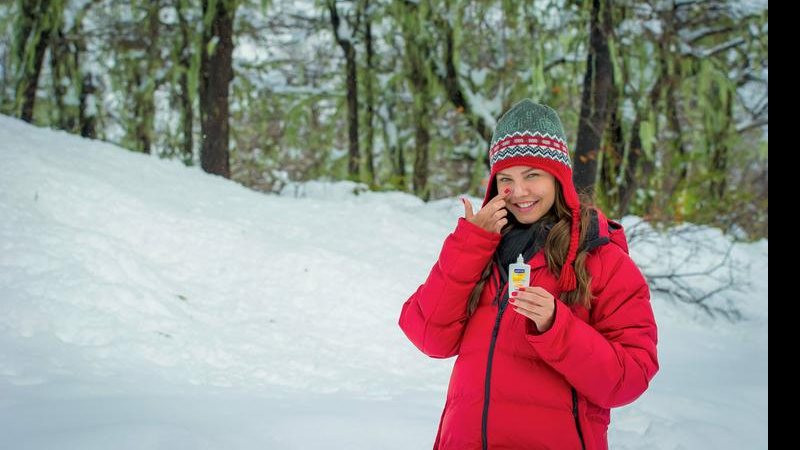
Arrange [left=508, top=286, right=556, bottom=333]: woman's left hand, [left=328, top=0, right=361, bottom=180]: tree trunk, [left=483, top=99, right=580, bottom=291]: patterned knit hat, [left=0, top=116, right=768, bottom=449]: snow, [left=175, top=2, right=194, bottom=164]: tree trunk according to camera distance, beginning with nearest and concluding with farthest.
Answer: [left=508, top=286, right=556, bottom=333]: woman's left hand < [left=483, top=99, right=580, bottom=291]: patterned knit hat < [left=0, top=116, right=768, bottom=449]: snow < [left=175, top=2, right=194, bottom=164]: tree trunk < [left=328, top=0, right=361, bottom=180]: tree trunk

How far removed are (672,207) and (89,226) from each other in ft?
21.4

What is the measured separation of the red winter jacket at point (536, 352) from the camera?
1.61 m

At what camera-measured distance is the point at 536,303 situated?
5.19ft

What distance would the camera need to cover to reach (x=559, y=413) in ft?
5.45

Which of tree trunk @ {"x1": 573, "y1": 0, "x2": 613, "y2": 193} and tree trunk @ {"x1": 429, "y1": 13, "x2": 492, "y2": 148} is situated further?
tree trunk @ {"x1": 429, "y1": 13, "x2": 492, "y2": 148}

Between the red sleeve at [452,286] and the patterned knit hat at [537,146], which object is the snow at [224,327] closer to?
the red sleeve at [452,286]

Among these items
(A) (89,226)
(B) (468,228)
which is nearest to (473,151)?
(A) (89,226)

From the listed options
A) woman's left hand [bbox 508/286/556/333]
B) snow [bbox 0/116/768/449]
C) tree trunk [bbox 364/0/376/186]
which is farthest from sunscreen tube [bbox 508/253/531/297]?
tree trunk [bbox 364/0/376/186]

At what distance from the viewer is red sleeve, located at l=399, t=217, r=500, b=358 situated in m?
1.78

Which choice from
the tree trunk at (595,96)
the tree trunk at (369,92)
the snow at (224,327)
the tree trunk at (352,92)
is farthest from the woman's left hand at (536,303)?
the tree trunk at (352,92)

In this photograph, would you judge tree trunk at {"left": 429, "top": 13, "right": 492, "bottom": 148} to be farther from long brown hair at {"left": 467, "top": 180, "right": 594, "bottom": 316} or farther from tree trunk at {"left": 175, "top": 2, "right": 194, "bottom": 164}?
long brown hair at {"left": 467, "top": 180, "right": 594, "bottom": 316}

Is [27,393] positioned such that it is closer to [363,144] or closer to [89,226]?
[89,226]

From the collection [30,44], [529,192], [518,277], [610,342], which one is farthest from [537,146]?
[30,44]
